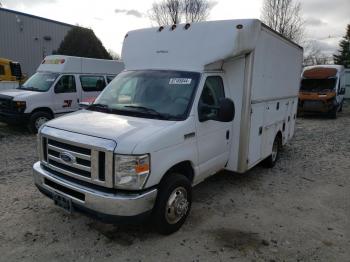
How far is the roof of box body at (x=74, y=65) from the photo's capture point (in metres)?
10.1

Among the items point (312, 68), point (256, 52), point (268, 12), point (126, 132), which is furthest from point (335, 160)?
point (268, 12)

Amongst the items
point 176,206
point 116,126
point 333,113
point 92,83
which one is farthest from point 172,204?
point 333,113

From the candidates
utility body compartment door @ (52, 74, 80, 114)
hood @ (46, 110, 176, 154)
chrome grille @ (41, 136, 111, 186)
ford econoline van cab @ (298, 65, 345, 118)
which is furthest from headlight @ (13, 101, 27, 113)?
ford econoline van cab @ (298, 65, 345, 118)

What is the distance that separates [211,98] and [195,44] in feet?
2.79

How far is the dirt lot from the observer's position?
3613mm

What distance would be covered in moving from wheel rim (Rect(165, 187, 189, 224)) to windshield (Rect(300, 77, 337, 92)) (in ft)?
47.4

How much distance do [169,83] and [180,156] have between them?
3.83ft

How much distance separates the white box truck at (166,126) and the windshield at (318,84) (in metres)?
11.6

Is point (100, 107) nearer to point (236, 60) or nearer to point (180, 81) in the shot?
point (180, 81)

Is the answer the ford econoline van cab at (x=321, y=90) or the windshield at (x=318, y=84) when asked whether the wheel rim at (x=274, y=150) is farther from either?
the windshield at (x=318, y=84)

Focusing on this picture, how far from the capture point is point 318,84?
16.5 m

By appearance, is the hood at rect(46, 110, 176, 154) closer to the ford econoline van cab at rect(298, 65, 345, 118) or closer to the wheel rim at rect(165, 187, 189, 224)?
the wheel rim at rect(165, 187, 189, 224)

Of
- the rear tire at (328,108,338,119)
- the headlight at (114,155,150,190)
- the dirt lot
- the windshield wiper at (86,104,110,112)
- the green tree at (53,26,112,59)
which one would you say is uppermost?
the green tree at (53,26,112,59)

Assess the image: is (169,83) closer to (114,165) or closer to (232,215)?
(114,165)
